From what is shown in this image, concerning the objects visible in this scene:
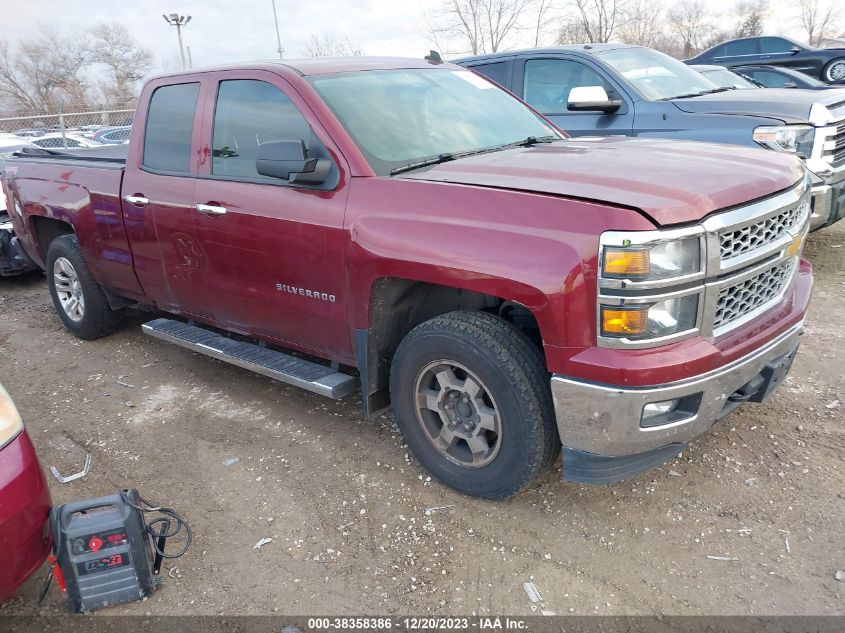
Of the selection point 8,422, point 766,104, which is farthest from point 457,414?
point 766,104

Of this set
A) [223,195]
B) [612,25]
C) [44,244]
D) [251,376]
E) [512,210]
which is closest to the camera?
[512,210]

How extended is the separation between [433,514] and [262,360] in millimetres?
1372

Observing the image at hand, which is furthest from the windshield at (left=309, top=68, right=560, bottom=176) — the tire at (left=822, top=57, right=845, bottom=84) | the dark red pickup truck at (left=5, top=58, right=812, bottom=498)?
the tire at (left=822, top=57, right=845, bottom=84)

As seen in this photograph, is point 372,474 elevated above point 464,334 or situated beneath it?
situated beneath

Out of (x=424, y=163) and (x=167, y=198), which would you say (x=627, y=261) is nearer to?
(x=424, y=163)

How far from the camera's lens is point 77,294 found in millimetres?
5328

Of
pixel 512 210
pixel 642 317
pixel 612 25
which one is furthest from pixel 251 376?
pixel 612 25

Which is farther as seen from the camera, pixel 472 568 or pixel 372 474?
pixel 372 474

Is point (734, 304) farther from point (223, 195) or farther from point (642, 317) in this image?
point (223, 195)

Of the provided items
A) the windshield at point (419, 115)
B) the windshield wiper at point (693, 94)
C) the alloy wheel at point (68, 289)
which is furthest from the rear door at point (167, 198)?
the windshield wiper at point (693, 94)

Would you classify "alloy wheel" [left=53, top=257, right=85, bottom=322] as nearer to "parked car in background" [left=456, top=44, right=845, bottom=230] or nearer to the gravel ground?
the gravel ground

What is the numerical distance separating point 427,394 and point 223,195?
5.22ft

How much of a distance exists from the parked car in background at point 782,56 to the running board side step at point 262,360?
12.6m

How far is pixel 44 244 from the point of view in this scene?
559 cm
